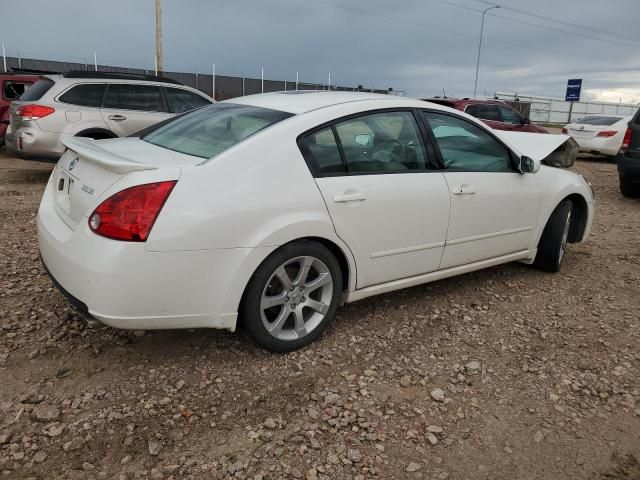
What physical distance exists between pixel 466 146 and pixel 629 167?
19.5ft

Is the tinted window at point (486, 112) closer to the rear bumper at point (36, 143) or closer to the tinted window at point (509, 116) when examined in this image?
the tinted window at point (509, 116)

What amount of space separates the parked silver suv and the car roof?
4658 mm

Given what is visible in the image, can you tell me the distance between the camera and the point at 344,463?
2.39 m

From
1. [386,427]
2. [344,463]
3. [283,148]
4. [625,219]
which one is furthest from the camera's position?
[625,219]

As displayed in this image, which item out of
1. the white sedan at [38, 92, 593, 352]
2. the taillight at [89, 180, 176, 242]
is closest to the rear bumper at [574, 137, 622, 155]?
the white sedan at [38, 92, 593, 352]

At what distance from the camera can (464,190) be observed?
387 centimetres

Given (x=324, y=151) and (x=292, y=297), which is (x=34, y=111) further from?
(x=292, y=297)

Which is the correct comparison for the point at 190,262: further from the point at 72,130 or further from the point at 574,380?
the point at 72,130

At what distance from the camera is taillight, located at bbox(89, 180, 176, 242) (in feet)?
8.55

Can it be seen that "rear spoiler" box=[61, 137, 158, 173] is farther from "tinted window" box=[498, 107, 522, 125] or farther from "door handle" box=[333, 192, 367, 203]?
"tinted window" box=[498, 107, 522, 125]

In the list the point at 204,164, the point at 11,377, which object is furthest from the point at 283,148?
the point at 11,377

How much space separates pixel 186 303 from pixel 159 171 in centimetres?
68

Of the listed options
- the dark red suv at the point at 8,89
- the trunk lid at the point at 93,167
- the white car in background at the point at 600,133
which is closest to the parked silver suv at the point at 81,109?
the dark red suv at the point at 8,89

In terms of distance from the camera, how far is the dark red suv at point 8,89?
1009 centimetres
